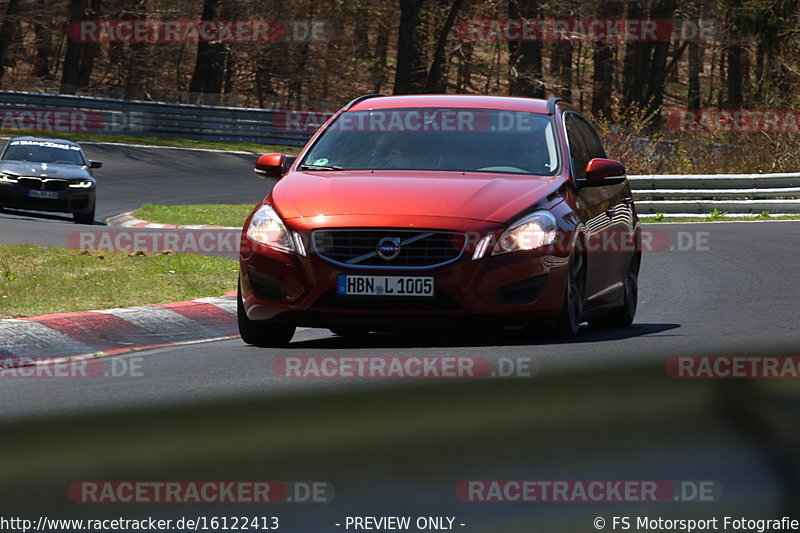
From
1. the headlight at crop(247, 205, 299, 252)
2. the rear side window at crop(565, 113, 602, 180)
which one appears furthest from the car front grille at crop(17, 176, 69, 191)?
the headlight at crop(247, 205, 299, 252)

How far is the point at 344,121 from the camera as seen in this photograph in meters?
9.19

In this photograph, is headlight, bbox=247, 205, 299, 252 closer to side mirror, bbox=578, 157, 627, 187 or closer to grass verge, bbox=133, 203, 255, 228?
side mirror, bbox=578, 157, 627, 187

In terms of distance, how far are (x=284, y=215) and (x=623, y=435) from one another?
452 centimetres

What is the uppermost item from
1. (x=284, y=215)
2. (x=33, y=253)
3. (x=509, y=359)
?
(x=284, y=215)

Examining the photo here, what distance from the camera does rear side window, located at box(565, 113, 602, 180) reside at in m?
8.77

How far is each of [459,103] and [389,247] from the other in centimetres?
205

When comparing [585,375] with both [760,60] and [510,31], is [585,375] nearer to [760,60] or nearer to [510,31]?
[510,31]

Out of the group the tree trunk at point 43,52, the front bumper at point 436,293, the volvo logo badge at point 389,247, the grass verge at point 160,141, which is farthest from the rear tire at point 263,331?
the tree trunk at point 43,52

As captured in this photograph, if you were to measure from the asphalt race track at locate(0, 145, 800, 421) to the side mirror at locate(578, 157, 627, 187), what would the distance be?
970 millimetres

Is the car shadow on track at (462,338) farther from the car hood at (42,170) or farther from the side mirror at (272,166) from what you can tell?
the car hood at (42,170)

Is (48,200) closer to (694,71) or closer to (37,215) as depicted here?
(37,215)

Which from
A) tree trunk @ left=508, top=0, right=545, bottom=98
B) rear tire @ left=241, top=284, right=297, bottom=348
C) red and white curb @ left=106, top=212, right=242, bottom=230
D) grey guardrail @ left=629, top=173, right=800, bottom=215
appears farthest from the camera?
tree trunk @ left=508, top=0, right=545, bottom=98

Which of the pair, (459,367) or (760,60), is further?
(760,60)

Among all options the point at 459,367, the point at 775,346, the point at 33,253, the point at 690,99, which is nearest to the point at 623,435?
the point at 775,346
